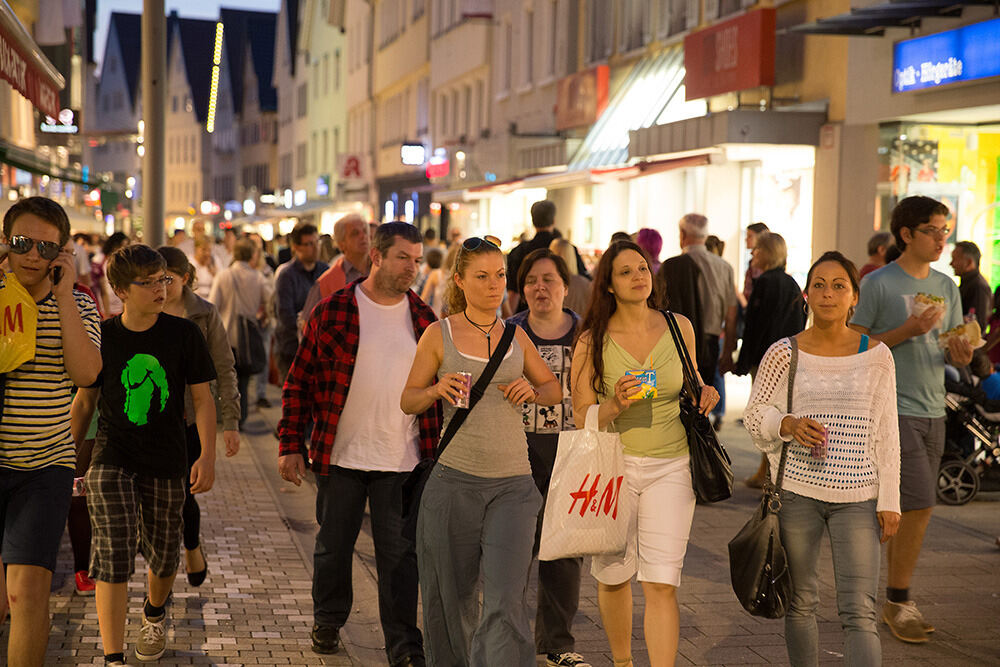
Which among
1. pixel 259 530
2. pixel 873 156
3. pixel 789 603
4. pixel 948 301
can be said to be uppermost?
pixel 873 156

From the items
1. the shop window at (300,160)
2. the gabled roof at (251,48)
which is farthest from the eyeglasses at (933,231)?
the gabled roof at (251,48)

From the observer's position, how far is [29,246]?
5285 millimetres

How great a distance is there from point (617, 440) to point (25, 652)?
234 cm

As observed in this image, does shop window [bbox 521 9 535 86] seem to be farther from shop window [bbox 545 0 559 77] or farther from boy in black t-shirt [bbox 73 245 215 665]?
boy in black t-shirt [bbox 73 245 215 665]

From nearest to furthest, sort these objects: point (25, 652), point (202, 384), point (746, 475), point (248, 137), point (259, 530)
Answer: point (25, 652) → point (202, 384) → point (259, 530) → point (746, 475) → point (248, 137)

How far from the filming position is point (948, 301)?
708 centimetres

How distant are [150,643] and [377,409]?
1.45m

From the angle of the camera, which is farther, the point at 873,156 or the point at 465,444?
the point at 873,156

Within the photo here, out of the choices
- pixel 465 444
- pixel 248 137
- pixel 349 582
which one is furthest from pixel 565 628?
pixel 248 137

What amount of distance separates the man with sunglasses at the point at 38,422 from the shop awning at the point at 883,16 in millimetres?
10694

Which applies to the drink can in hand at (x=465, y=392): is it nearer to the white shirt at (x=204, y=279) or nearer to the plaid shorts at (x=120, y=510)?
the plaid shorts at (x=120, y=510)

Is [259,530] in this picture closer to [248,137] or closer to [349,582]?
[349,582]

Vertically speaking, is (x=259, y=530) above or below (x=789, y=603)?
below

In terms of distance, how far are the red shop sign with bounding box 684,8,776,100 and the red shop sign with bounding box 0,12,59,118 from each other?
10475 millimetres
